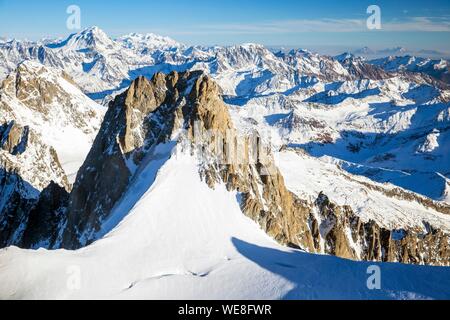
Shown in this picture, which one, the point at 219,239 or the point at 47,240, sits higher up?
the point at 219,239

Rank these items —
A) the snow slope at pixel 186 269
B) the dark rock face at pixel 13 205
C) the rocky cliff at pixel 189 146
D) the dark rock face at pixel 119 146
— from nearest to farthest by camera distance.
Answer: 1. the snow slope at pixel 186 269
2. the rocky cliff at pixel 189 146
3. the dark rock face at pixel 119 146
4. the dark rock face at pixel 13 205

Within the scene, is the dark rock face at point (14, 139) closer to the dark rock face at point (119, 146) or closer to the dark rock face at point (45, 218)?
the dark rock face at point (45, 218)

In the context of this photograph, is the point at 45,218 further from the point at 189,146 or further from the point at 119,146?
the point at 189,146

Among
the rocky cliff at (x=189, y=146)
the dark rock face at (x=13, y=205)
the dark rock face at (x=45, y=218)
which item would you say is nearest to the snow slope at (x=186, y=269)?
the rocky cliff at (x=189, y=146)

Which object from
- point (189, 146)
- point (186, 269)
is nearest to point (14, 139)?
point (189, 146)

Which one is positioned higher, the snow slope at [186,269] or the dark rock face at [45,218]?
the snow slope at [186,269]

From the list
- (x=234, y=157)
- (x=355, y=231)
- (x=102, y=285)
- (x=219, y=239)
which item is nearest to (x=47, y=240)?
(x=234, y=157)
